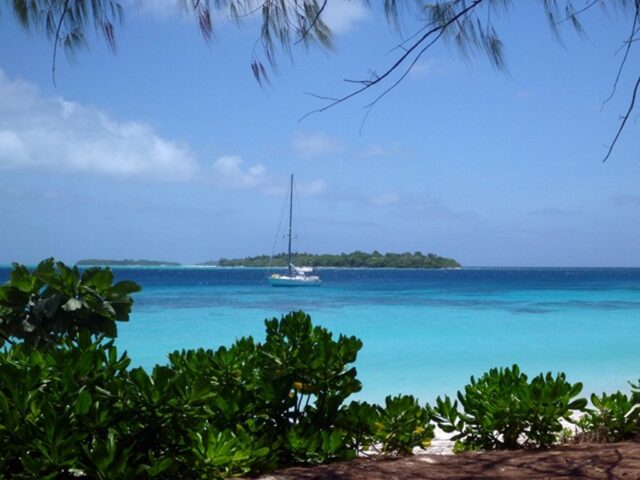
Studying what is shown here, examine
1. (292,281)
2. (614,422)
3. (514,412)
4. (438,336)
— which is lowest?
(438,336)

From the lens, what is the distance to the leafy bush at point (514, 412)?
3381 mm

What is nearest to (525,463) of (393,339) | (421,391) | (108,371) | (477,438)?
(477,438)

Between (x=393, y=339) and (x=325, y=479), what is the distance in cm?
1596

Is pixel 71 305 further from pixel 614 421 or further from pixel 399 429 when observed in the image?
pixel 614 421

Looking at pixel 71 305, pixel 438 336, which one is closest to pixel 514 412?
pixel 71 305

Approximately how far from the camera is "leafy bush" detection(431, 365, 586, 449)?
3381mm

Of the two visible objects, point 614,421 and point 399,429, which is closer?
point 399,429

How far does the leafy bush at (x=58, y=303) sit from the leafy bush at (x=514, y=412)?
166 cm

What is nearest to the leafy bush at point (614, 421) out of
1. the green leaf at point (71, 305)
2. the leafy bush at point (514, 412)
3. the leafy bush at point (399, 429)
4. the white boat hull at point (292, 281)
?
the leafy bush at point (514, 412)

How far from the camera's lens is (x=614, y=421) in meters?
3.73

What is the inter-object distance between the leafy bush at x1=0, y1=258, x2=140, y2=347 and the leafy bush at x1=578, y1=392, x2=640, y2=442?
253 centimetres

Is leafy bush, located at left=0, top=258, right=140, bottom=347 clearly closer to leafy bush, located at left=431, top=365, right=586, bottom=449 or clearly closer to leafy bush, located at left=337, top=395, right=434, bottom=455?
leafy bush, located at left=337, top=395, right=434, bottom=455

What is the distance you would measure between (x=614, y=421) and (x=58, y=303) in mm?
2938

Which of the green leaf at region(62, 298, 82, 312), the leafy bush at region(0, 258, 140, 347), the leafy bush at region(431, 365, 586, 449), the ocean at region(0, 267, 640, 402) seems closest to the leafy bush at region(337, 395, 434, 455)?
the leafy bush at region(431, 365, 586, 449)
